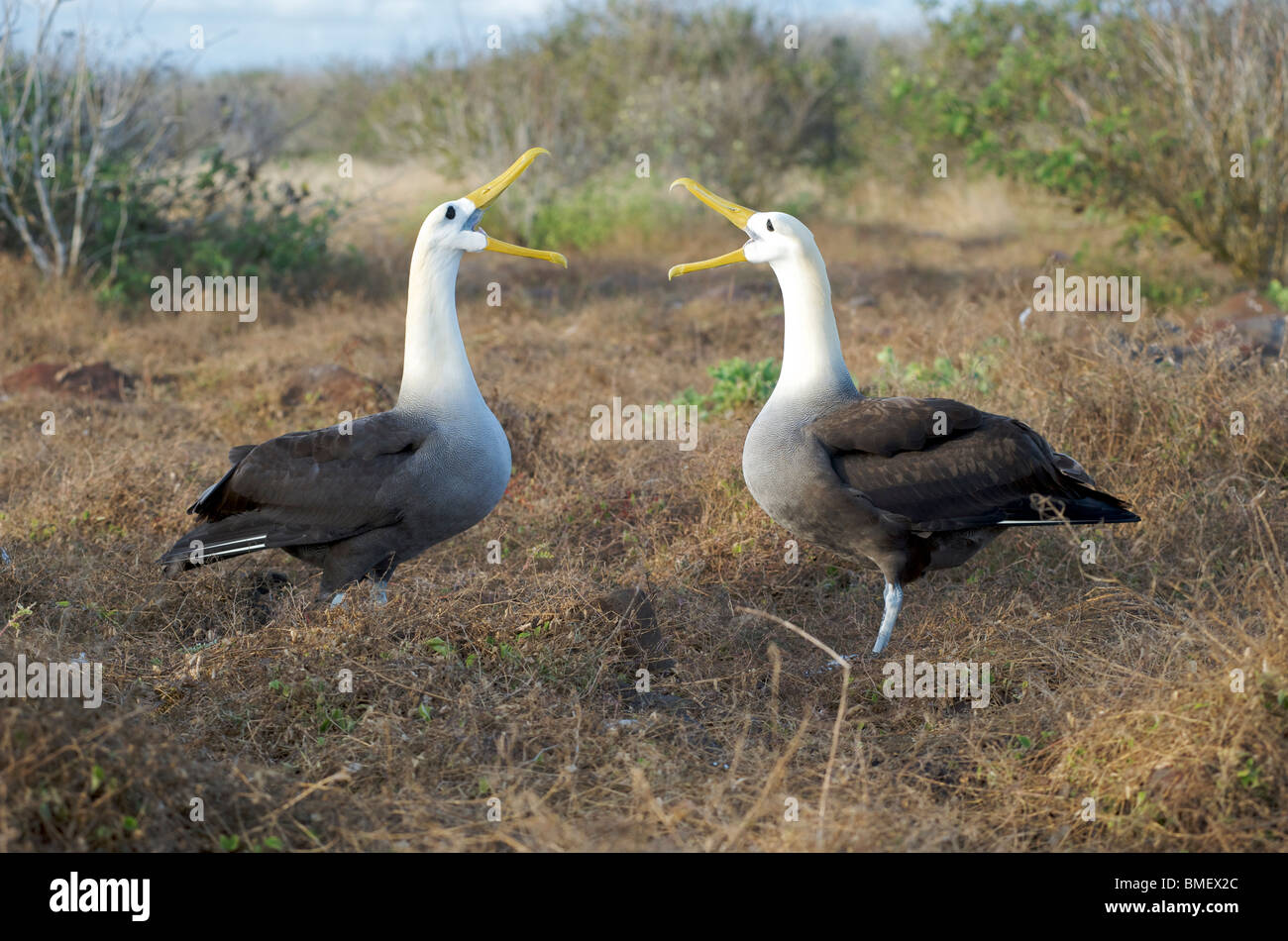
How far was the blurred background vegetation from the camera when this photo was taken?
35.8 feet

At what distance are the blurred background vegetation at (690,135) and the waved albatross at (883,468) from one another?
6.58m

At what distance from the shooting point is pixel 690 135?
16.7 meters

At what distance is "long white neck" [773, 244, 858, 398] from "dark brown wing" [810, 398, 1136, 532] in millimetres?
159

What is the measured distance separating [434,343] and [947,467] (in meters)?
2.08

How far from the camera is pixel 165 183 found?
37.0 feet

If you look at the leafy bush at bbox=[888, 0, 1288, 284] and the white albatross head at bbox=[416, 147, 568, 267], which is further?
the leafy bush at bbox=[888, 0, 1288, 284]

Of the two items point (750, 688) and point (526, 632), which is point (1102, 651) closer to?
point (750, 688)

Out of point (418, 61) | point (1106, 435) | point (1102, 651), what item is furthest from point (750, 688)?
point (418, 61)

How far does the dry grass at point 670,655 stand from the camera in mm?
3123

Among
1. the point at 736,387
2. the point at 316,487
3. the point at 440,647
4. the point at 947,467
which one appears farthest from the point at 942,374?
the point at 440,647
